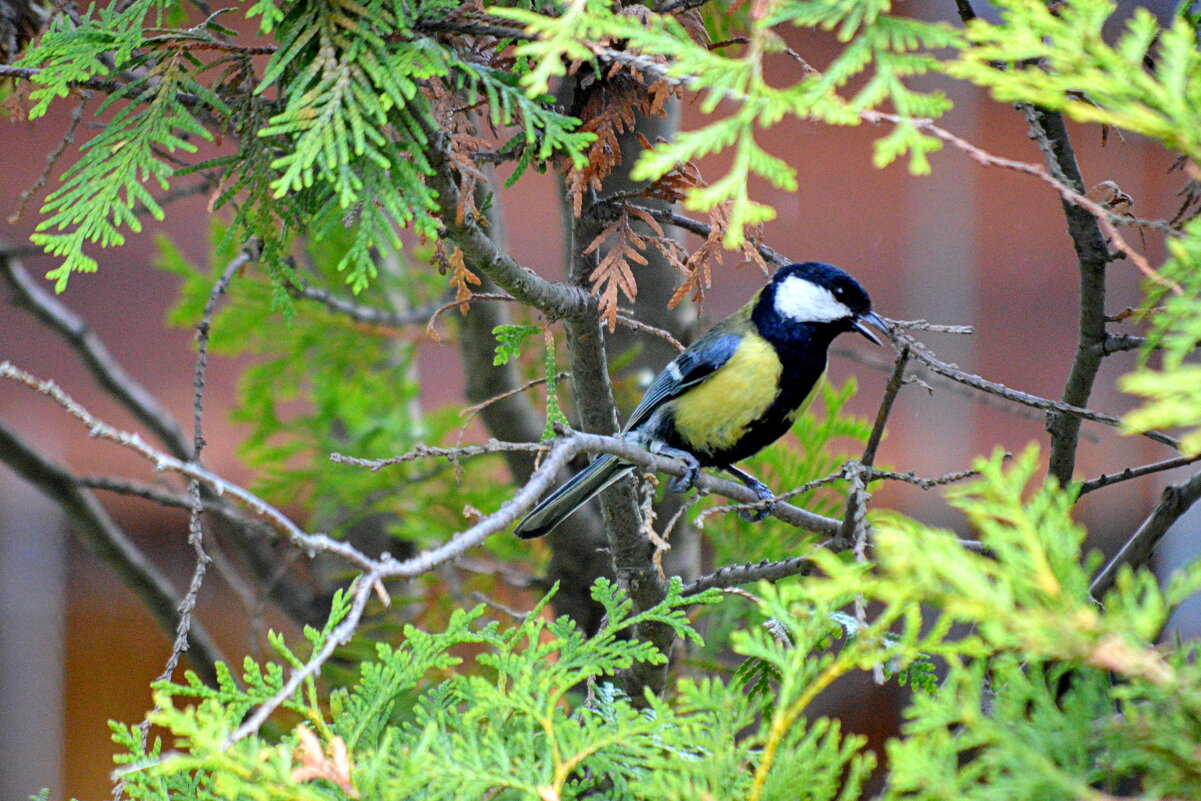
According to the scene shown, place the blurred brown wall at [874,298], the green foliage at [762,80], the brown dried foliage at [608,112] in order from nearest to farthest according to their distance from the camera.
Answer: the green foliage at [762,80] < the brown dried foliage at [608,112] < the blurred brown wall at [874,298]

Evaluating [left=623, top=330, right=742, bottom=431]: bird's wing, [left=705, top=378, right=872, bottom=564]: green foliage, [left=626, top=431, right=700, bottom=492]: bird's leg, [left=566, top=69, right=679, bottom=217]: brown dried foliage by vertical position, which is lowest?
[left=705, top=378, right=872, bottom=564]: green foliage

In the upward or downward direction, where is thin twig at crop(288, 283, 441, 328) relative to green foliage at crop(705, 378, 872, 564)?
upward

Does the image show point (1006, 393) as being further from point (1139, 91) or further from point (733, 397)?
point (733, 397)

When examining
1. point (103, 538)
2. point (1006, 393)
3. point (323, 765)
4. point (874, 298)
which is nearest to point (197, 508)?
point (323, 765)

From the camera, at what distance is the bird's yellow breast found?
137 cm

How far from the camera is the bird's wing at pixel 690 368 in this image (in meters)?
1.40

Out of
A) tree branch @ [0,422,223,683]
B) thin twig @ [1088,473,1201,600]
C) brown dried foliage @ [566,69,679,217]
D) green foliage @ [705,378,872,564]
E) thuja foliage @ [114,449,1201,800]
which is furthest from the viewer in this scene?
tree branch @ [0,422,223,683]

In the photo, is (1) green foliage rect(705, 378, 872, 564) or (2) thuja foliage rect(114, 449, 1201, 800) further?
(1) green foliage rect(705, 378, 872, 564)

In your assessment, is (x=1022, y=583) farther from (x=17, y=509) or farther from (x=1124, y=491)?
(x=17, y=509)

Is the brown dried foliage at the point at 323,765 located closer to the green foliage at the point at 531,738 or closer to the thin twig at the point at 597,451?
the green foliage at the point at 531,738

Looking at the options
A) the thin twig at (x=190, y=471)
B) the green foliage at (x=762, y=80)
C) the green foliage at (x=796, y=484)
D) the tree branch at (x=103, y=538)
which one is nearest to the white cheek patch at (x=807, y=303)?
the green foliage at (x=796, y=484)

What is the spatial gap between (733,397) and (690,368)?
80mm

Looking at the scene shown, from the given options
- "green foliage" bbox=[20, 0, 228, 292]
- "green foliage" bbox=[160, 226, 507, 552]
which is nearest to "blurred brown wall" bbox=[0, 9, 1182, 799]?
"green foliage" bbox=[160, 226, 507, 552]

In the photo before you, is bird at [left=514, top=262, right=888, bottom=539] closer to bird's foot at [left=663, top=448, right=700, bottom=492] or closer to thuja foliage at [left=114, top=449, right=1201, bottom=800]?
bird's foot at [left=663, top=448, right=700, bottom=492]
